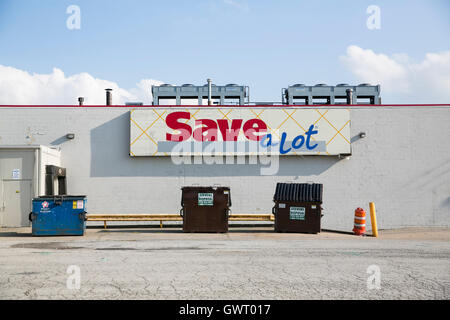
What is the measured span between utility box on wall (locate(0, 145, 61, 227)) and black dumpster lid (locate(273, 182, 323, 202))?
934 centimetres

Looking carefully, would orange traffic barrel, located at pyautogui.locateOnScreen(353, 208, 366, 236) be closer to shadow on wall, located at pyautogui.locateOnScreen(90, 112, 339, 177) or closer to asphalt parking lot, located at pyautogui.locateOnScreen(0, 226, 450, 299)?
asphalt parking lot, located at pyautogui.locateOnScreen(0, 226, 450, 299)

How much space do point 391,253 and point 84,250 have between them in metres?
7.49

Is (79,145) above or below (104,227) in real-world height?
above

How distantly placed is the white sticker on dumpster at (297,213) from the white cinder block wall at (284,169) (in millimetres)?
3926

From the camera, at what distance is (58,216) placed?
15.9 metres

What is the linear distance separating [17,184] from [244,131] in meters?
9.63

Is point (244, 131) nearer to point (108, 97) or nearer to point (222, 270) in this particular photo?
point (108, 97)

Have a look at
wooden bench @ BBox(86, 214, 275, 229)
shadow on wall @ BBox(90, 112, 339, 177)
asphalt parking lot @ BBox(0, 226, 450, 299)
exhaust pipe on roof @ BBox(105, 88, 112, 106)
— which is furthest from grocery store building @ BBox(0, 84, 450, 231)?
asphalt parking lot @ BBox(0, 226, 450, 299)

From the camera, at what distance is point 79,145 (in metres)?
21.2

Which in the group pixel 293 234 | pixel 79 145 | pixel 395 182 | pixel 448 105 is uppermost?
pixel 448 105

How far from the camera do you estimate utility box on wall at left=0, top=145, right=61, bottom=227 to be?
19.1 meters

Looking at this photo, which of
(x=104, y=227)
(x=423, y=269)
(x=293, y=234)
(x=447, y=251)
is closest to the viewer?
(x=423, y=269)
